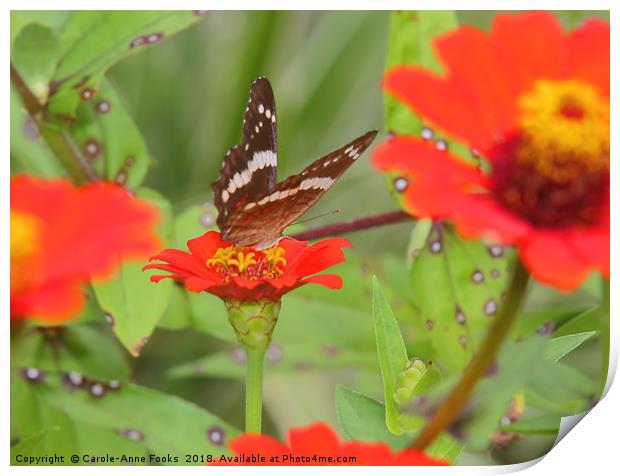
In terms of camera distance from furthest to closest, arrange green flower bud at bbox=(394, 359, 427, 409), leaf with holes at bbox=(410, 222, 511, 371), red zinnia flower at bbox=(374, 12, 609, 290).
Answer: leaf with holes at bbox=(410, 222, 511, 371) < green flower bud at bbox=(394, 359, 427, 409) < red zinnia flower at bbox=(374, 12, 609, 290)

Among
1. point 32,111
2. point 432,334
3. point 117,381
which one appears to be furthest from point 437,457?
point 32,111

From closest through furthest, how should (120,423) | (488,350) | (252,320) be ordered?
(488,350), (252,320), (120,423)

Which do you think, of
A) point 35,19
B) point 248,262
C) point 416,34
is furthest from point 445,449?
point 35,19

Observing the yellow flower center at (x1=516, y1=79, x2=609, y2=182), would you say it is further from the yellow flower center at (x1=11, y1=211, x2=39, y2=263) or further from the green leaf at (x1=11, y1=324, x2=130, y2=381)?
the green leaf at (x1=11, y1=324, x2=130, y2=381)

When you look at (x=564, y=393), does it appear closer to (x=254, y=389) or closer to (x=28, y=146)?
(x=254, y=389)

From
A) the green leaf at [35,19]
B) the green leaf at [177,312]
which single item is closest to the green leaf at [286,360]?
the green leaf at [177,312]

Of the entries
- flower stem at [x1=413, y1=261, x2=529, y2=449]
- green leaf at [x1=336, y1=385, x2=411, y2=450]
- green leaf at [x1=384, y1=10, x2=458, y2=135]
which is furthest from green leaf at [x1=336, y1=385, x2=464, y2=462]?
green leaf at [x1=384, y1=10, x2=458, y2=135]

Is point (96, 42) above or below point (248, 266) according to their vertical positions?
above
